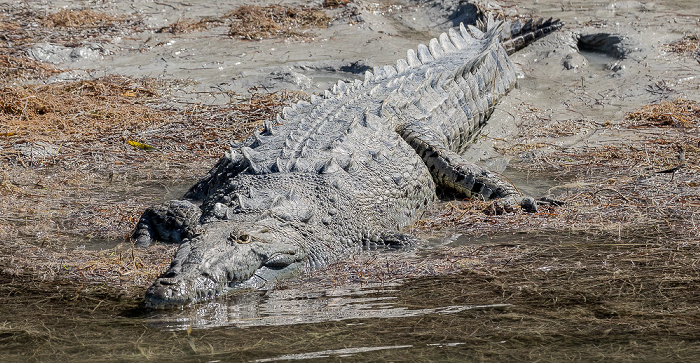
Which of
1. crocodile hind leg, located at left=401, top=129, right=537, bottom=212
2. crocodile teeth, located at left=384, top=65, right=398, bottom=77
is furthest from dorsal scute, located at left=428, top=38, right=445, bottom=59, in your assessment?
crocodile hind leg, located at left=401, top=129, right=537, bottom=212

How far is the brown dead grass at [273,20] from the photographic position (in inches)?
400

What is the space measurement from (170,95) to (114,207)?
310 centimetres

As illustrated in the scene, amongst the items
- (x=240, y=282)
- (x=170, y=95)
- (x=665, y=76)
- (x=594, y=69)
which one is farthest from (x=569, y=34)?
(x=240, y=282)

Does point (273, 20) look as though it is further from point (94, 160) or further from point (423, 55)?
point (94, 160)

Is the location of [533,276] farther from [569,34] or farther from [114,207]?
[569,34]

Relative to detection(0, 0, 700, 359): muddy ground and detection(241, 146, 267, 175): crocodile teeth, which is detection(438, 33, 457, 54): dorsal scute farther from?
detection(241, 146, 267, 175): crocodile teeth

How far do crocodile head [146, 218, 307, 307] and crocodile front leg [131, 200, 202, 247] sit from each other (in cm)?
75

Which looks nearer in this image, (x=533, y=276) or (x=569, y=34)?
(x=533, y=276)

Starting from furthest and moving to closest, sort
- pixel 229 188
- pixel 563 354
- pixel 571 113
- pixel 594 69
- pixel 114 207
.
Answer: pixel 594 69 < pixel 571 113 < pixel 114 207 < pixel 229 188 < pixel 563 354

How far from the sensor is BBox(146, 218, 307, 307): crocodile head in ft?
12.0

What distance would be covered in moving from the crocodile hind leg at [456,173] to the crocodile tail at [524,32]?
10.8 feet

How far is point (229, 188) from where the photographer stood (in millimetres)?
4859

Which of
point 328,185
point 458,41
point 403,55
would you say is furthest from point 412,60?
point 328,185

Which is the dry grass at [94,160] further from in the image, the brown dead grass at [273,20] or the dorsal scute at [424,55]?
the brown dead grass at [273,20]
